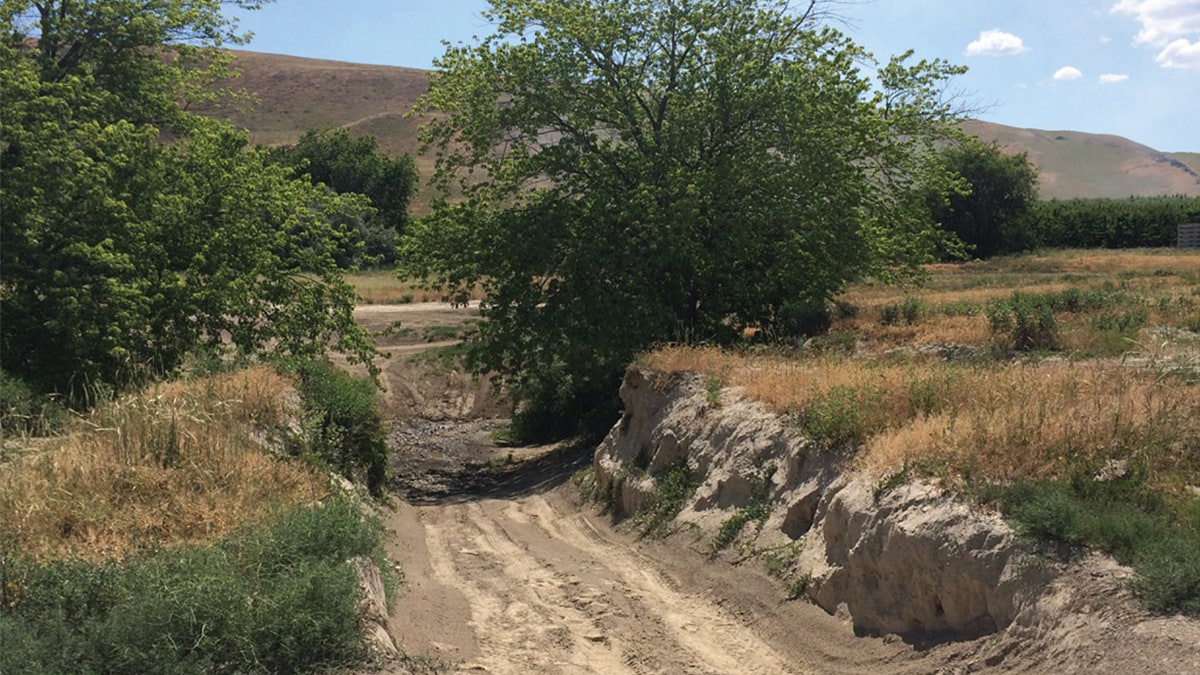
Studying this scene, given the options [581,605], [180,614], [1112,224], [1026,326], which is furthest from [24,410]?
[1112,224]

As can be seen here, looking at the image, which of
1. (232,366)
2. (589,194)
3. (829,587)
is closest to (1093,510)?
(829,587)

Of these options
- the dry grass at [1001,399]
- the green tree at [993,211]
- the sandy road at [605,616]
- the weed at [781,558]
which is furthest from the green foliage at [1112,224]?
the weed at [781,558]

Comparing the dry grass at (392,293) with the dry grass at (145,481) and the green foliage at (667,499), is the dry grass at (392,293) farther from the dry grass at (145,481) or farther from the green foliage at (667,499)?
the dry grass at (145,481)

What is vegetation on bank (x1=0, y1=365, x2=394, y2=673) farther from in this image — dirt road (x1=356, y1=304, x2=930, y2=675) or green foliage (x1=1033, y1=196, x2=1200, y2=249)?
green foliage (x1=1033, y1=196, x2=1200, y2=249)

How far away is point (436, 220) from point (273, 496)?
1412 cm

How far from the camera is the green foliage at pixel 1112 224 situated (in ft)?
220

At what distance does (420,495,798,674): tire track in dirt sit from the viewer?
29.6 feet

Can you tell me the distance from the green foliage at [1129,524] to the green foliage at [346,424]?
29.5 ft

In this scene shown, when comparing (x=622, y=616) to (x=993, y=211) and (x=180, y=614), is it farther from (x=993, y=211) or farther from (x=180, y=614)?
(x=993, y=211)

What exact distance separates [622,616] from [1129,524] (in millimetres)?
4795

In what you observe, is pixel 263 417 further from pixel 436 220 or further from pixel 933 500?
pixel 436 220

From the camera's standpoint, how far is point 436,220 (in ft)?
75.5

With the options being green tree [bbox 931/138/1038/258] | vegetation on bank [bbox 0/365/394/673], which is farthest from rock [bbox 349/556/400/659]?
green tree [bbox 931/138/1038/258]

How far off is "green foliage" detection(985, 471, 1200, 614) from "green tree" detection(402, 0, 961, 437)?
13.1 metres
